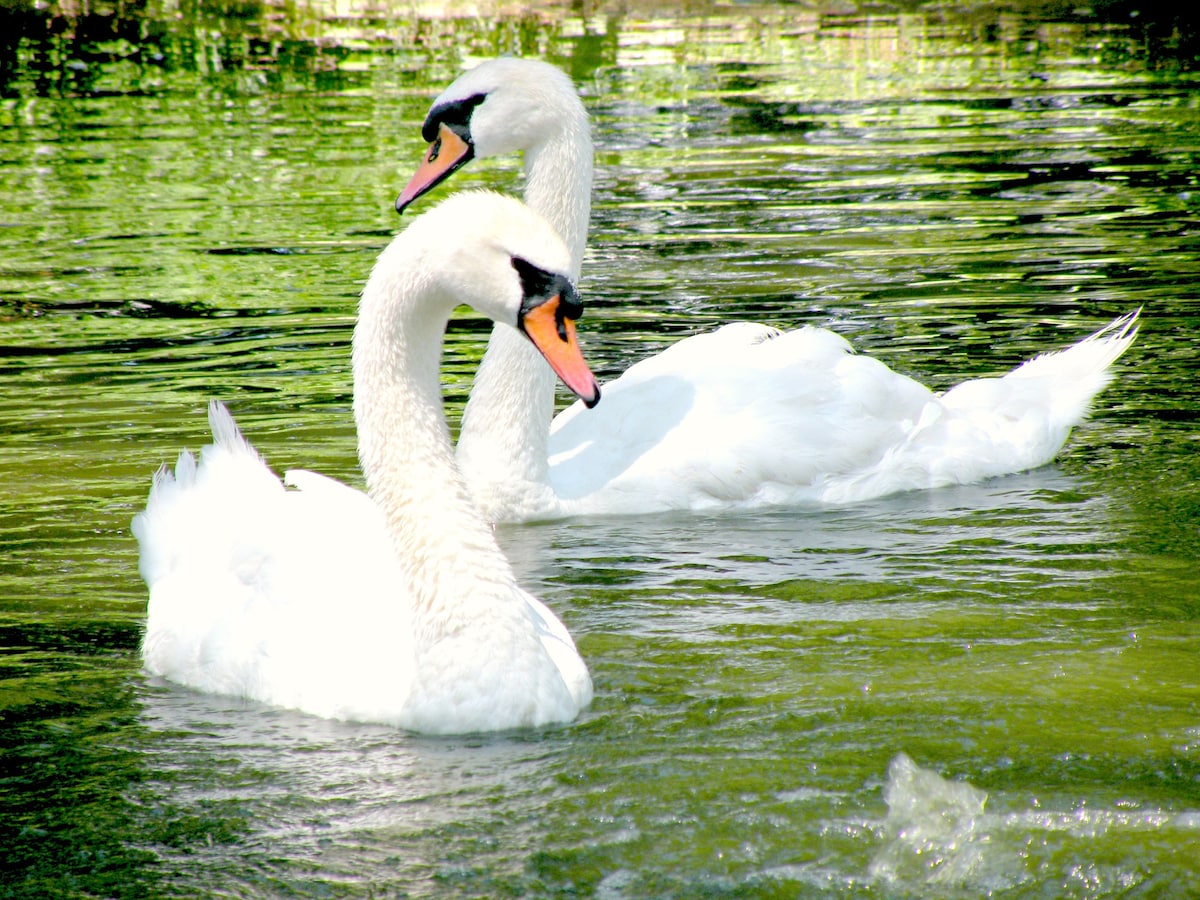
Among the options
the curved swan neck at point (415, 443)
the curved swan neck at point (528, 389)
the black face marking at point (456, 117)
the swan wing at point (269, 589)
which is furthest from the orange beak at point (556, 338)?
the black face marking at point (456, 117)

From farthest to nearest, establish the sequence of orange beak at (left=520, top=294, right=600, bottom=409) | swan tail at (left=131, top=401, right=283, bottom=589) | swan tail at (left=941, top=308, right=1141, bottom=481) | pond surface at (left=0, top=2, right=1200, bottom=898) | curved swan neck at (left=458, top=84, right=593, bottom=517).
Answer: swan tail at (left=941, top=308, right=1141, bottom=481), curved swan neck at (left=458, top=84, right=593, bottom=517), swan tail at (left=131, top=401, right=283, bottom=589), orange beak at (left=520, top=294, right=600, bottom=409), pond surface at (left=0, top=2, right=1200, bottom=898)

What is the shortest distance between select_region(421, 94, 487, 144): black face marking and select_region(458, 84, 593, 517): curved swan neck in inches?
12.5

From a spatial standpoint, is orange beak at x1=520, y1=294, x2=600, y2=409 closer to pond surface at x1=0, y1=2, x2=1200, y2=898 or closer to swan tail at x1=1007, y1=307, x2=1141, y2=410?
pond surface at x1=0, y1=2, x2=1200, y2=898

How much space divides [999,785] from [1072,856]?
0.39 meters

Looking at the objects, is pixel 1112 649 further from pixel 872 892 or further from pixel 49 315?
pixel 49 315

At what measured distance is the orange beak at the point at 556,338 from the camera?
508 centimetres

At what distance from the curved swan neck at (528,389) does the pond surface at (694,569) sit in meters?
0.38

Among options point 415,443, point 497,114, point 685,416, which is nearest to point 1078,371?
point 685,416

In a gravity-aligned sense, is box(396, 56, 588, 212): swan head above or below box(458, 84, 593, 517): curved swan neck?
above

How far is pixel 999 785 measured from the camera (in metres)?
4.85

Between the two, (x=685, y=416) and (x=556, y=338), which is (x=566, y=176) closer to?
(x=685, y=416)

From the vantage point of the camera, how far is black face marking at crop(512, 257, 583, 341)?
201 inches

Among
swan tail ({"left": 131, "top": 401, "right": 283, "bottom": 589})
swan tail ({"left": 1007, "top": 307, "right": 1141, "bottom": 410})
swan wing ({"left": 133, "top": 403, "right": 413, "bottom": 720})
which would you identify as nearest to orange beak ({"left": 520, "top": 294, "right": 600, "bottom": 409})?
swan wing ({"left": 133, "top": 403, "right": 413, "bottom": 720})

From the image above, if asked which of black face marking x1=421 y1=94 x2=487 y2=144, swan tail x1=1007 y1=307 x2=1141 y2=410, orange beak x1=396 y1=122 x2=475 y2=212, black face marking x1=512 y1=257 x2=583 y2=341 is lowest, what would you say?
swan tail x1=1007 y1=307 x2=1141 y2=410
